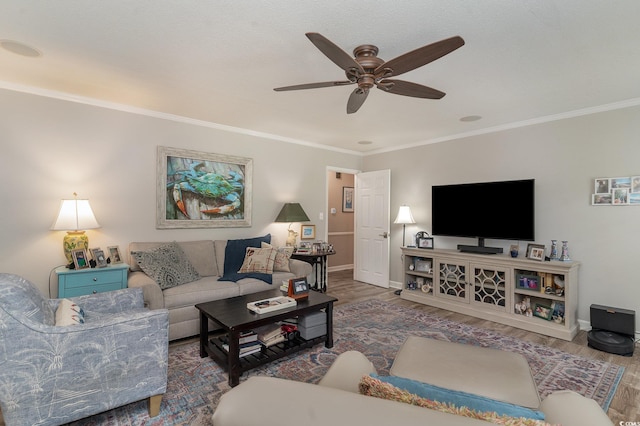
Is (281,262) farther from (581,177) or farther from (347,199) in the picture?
(581,177)

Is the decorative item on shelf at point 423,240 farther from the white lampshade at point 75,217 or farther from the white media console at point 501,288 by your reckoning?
the white lampshade at point 75,217

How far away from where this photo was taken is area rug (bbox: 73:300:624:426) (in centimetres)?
204

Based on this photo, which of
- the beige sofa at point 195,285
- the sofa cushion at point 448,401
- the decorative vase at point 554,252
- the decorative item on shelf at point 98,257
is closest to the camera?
the sofa cushion at point 448,401

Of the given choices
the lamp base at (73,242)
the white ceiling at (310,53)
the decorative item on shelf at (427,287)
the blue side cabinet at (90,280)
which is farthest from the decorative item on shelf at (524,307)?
the lamp base at (73,242)

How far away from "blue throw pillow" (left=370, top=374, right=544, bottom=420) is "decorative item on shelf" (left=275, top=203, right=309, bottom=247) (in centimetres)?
374

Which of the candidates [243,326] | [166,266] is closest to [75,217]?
[166,266]

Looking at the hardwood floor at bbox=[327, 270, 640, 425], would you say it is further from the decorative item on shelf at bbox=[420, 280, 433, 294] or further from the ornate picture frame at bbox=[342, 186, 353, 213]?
the ornate picture frame at bbox=[342, 186, 353, 213]

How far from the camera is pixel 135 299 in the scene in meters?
2.55

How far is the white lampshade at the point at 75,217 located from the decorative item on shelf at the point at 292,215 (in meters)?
2.29

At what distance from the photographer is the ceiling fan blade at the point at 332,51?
1.58m

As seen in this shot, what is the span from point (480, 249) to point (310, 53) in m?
3.24

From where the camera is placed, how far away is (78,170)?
3.35m

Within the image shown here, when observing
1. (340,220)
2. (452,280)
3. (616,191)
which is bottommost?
(452,280)

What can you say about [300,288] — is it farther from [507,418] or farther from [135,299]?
[507,418]
